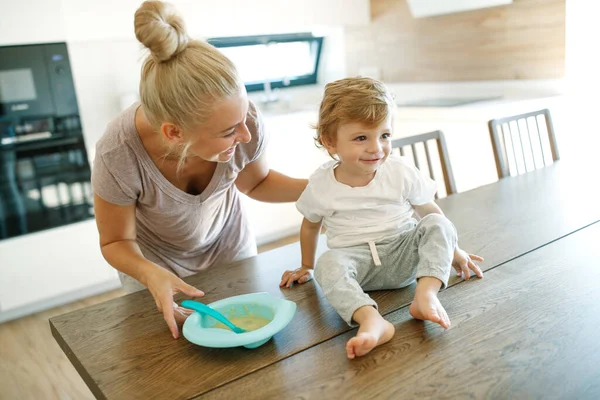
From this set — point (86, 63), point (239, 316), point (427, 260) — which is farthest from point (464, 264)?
point (86, 63)

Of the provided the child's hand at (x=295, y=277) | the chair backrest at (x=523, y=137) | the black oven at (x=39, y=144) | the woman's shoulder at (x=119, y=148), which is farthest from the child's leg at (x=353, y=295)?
the black oven at (x=39, y=144)

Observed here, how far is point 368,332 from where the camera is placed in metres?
1.00

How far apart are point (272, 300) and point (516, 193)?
1.11 meters

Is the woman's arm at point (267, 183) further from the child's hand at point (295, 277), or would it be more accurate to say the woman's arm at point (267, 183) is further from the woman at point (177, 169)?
the child's hand at point (295, 277)

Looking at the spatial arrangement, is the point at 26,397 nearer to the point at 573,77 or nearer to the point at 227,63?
the point at 227,63

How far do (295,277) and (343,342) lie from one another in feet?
1.01

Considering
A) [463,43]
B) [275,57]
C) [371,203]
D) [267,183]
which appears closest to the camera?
[371,203]

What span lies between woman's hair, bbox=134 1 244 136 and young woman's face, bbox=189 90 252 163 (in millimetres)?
16

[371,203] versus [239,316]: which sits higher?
[371,203]

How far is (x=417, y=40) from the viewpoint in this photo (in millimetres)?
3889

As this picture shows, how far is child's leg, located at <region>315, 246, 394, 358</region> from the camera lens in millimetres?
992

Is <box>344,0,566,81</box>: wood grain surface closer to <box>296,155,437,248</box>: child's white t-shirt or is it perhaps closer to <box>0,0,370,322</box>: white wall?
<box>0,0,370,322</box>: white wall

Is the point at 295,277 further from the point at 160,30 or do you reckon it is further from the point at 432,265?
the point at 160,30

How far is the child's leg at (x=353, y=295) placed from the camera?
99 centimetres
